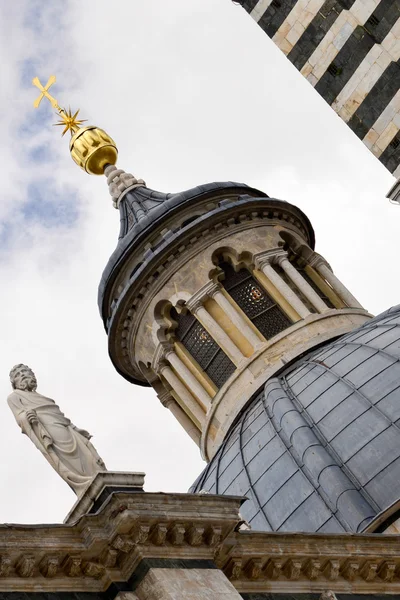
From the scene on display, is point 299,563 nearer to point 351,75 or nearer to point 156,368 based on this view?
point 351,75

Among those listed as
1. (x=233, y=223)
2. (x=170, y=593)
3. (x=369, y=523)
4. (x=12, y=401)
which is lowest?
(x=170, y=593)

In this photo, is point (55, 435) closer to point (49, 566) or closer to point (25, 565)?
point (49, 566)

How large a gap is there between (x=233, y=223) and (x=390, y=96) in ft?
35.0

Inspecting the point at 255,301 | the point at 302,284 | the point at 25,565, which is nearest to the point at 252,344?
the point at 255,301

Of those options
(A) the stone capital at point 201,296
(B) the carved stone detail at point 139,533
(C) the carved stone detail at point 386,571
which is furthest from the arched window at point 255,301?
(B) the carved stone detail at point 139,533

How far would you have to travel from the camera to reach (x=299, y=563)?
1703cm

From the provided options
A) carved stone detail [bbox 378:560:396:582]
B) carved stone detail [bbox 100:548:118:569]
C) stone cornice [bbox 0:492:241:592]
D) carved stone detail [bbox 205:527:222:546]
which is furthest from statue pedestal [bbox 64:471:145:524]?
carved stone detail [bbox 378:560:396:582]

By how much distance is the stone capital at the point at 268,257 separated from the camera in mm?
32562

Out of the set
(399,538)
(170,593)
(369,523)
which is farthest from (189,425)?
(170,593)

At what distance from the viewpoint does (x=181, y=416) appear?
33531 millimetres

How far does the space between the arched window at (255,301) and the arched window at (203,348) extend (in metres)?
1.05

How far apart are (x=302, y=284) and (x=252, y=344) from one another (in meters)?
2.50

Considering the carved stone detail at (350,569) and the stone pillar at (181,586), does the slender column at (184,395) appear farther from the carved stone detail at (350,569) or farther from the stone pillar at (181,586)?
the stone pillar at (181,586)

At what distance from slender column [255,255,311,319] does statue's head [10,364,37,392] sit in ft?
46.5
